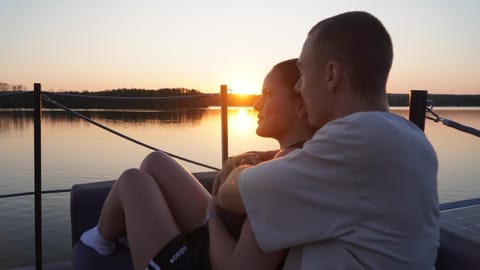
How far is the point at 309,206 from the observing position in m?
0.78

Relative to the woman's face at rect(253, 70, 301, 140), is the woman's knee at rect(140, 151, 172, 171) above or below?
below

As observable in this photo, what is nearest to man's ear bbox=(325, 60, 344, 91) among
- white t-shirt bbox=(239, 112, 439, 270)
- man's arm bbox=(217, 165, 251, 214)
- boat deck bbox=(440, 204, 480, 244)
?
white t-shirt bbox=(239, 112, 439, 270)

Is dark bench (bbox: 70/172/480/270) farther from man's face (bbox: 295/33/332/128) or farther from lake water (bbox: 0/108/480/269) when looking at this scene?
lake water (bbox: 0/108/480/269)

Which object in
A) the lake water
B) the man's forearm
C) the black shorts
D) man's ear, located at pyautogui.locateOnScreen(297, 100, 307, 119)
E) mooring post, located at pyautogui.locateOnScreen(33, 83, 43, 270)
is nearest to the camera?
the man's forearm

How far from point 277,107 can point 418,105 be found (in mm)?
1084

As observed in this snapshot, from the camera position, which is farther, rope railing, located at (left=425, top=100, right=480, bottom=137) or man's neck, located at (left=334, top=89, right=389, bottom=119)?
rope railing, located at (left=425, top=100, right=480, bottom=137)

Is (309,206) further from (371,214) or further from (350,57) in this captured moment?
(350,57)

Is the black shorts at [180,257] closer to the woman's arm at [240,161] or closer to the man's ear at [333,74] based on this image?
the woman's arm at [240,161]

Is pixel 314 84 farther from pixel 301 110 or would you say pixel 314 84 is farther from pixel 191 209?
pixel 191 209

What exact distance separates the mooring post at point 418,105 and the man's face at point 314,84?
4.25 feet

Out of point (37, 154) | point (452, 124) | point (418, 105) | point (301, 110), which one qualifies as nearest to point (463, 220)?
point (452, 124)

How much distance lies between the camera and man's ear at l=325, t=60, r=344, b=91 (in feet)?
2.77

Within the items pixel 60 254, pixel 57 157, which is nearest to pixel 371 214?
pixel 60 254

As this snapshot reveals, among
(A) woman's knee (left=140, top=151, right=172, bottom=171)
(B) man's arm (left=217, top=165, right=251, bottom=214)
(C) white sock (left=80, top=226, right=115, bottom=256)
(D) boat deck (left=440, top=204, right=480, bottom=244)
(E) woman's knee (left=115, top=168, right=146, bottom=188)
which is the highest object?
(B) man's arm (left=217, top=165, right=251, bottom=214)
